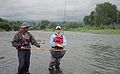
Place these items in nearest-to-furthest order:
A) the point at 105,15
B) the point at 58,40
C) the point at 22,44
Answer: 1. the point at 22,44
2. the point at 58,40
3. the point at 105,15

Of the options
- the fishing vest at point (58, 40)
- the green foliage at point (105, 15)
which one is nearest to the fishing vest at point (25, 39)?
the fishing vest at point (58, 40)

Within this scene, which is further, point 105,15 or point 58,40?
point 105,15

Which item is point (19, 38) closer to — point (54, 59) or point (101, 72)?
point (54, 59)

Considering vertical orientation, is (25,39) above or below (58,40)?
above

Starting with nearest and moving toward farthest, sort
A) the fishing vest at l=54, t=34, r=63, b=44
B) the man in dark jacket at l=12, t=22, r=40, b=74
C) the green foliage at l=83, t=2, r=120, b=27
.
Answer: the man in dark jacket at l=12, t=22, r=40, b=74
the fishing vest at l=54, t=34, r=63, b=44
the green foliage at l=83, t=2, r=120, b=27

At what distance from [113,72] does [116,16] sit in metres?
121

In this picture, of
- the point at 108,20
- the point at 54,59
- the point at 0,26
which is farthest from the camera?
the point at 0,26

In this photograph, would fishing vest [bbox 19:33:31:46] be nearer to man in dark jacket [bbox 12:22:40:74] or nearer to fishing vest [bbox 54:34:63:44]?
man in dark jacket [bbox 12:22:40:74]

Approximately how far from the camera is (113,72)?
1473cm

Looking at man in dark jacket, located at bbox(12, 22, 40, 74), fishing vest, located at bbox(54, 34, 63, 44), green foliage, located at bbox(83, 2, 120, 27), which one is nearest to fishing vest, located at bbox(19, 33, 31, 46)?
man in dark jacket, located at bbox(12, 22, 40, 74)

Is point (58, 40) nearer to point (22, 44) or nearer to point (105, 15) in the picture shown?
point (22, 44)

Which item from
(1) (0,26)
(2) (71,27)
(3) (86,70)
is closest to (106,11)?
(2) (71,27)

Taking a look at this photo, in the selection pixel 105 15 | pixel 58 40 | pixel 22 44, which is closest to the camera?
pixel 22 44

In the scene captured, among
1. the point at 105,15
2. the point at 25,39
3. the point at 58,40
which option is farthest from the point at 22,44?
the point at 105,15
